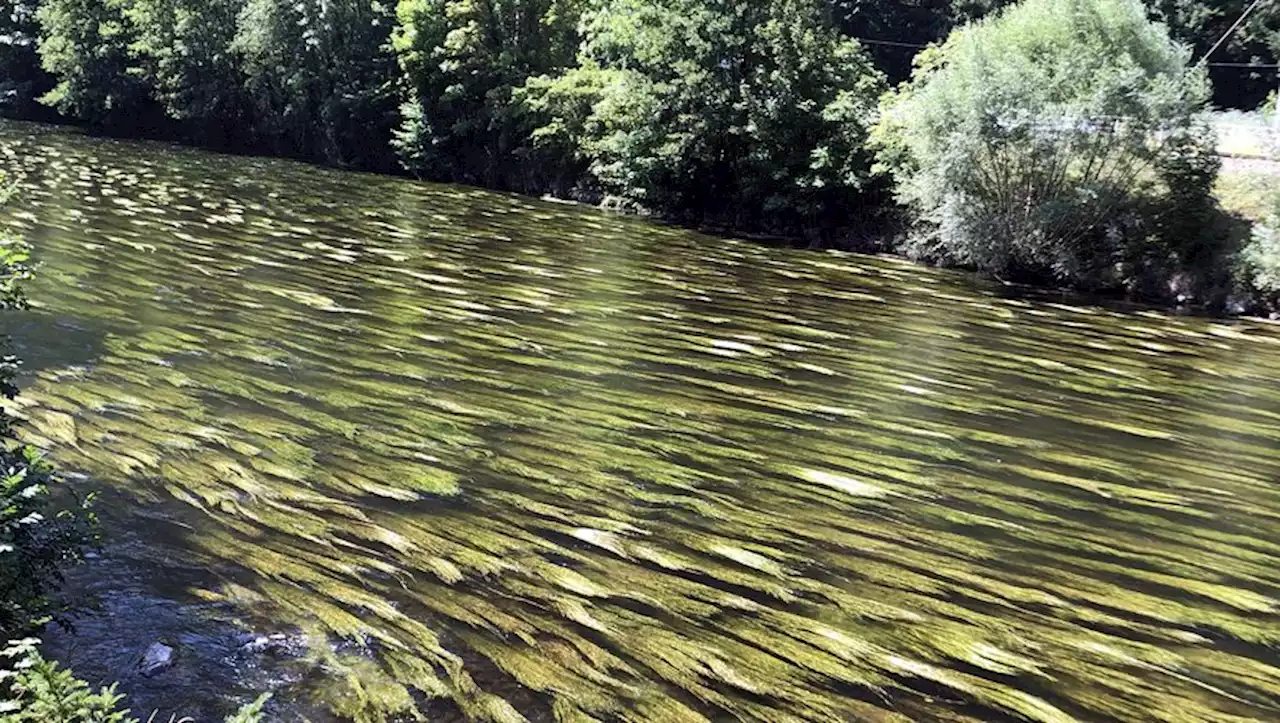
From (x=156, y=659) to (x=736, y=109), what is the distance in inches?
888

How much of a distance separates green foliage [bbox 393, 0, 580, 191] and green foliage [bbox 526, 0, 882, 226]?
631cm

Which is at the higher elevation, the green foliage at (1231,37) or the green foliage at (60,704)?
the green foliage at (1231,37)

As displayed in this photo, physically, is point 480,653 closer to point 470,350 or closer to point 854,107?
point 470,350

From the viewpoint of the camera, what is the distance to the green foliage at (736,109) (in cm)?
2362

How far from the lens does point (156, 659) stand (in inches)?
171

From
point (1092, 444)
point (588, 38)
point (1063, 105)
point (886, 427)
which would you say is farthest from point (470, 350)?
point (588, 38)

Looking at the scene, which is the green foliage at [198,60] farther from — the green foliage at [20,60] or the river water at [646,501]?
the river water at [646,501]

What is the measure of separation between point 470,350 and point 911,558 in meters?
5.76

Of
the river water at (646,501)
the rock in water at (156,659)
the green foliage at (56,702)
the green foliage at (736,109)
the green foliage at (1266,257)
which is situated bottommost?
the rock in water at (156,659)

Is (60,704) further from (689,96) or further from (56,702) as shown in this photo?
(689,96)

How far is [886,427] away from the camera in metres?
8.73

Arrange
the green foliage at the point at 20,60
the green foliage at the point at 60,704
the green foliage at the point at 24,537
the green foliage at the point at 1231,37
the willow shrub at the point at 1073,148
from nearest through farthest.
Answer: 1. the green foliage at the point at 60,704
2. the green foliage at the point at 24,537
3. the willow shrub at the point at 1073,148
4. the green foliage at the point at 1231,37
5. the green foliage at the point at 20,60

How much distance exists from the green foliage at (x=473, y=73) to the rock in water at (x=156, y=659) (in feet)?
95.3

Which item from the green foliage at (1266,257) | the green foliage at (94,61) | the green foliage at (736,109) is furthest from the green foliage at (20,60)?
the green foliage at (1266,257)
